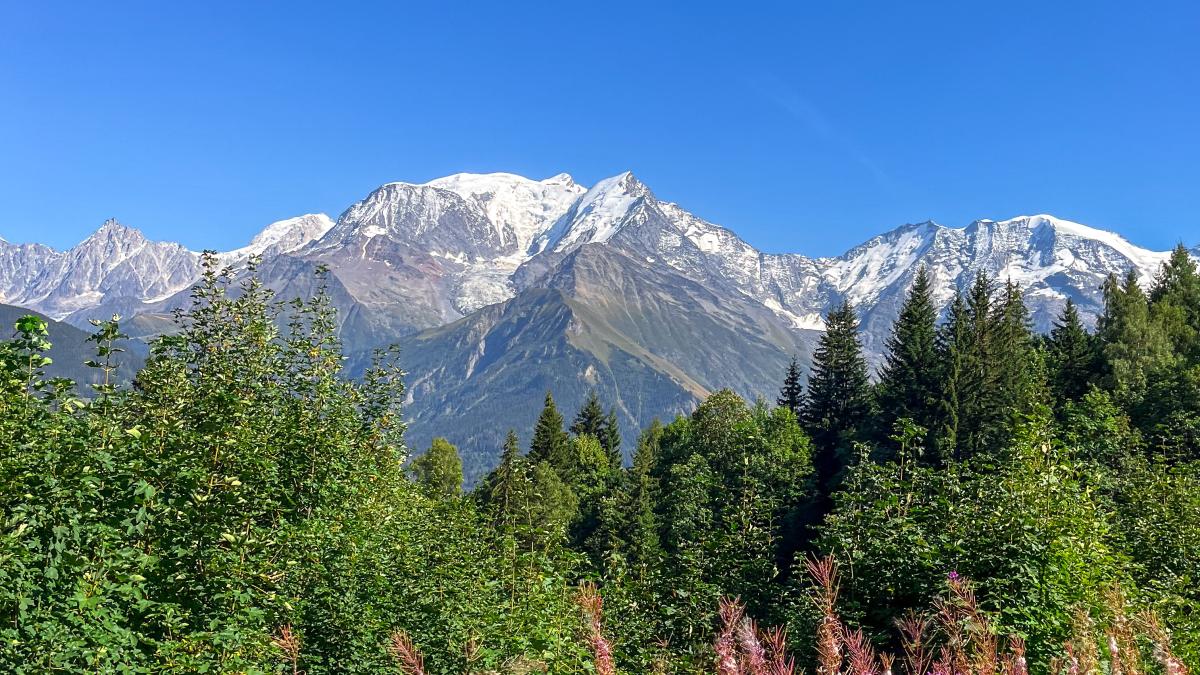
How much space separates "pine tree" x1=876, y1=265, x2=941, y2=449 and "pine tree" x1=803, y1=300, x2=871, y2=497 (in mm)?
5553

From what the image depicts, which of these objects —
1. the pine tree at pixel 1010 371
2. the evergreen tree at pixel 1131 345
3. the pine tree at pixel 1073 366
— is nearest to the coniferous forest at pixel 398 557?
the pine tree at pixel 1010 371

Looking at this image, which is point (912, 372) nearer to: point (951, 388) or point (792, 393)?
point (951, 388)

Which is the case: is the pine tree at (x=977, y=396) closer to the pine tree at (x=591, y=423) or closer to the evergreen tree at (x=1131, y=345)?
the evergreen tree at (x=1131, y=345)

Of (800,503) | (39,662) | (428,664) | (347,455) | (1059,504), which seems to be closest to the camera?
(39,662)

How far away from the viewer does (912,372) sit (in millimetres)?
59406

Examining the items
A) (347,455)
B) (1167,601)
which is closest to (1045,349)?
(1167,601)

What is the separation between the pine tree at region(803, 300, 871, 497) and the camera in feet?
230

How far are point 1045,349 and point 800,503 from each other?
3206cm

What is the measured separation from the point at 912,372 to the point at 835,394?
1574 centimetres

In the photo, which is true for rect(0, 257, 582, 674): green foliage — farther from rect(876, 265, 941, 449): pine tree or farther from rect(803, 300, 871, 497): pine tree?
rect(803, 300, 871, 497): pine tree

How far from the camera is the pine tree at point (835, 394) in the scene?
70.2m

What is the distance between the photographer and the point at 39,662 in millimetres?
8445

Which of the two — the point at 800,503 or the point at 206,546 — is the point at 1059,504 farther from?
the point at 800,503

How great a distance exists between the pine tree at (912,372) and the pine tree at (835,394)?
555 centimetres
